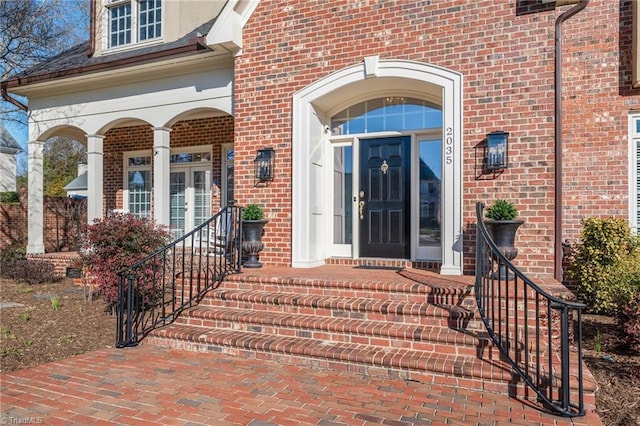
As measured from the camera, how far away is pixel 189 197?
35.7 ft

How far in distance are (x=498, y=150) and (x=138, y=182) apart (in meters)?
9.05

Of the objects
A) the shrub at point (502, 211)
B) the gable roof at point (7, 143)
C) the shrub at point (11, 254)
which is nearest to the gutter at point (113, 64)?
the shrub at point (11, 254)

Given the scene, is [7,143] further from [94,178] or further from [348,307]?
[348,307]

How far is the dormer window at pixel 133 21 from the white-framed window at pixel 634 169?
9.03 metres

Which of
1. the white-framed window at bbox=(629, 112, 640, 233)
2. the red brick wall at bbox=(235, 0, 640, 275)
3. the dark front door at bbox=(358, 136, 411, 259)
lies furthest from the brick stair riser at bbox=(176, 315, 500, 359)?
the white-framed window at bbox=(629, 112, 640, 233)

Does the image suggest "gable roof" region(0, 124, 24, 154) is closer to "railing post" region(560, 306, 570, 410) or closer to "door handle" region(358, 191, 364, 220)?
"door handle" region(358, 191, 364, 220)

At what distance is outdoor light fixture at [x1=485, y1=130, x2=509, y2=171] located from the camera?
5.77 metres

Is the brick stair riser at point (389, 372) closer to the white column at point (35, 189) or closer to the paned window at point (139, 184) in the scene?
the paned window at point (139, 184)

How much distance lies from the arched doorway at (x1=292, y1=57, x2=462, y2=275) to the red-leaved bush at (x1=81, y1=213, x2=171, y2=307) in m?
2.30

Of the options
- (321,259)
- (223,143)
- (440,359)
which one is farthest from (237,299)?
(223,143)

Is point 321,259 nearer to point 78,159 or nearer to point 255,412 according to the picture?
point 255,412

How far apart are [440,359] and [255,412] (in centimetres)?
174

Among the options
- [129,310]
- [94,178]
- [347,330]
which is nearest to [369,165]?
[347,330]

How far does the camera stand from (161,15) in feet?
32.1
